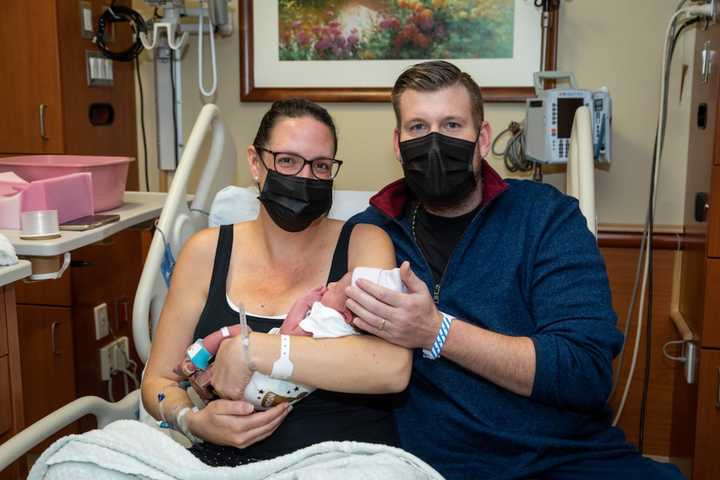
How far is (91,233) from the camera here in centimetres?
199

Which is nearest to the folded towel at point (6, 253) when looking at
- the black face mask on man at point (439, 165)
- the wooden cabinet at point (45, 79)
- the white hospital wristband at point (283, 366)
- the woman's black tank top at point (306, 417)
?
the woman's black tank top at point (306, 417)

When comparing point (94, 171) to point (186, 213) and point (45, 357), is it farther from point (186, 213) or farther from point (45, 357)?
point (45, 357)

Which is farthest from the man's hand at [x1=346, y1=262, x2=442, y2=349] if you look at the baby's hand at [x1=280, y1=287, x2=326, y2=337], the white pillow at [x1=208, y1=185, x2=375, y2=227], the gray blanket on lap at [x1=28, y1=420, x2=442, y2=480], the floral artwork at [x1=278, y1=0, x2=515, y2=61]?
the floral artwork at [x1=278, y1=0, x2=515, y2=61]

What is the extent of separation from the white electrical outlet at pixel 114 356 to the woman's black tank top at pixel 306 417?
55.9 inches

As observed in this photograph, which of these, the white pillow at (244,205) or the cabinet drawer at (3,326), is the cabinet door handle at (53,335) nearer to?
the white pillow at (244,205)

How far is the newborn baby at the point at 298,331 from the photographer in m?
1.54

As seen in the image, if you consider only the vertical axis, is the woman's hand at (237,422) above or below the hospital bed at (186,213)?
below

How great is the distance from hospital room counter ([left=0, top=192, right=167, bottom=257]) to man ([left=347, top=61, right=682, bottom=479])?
0.78 m

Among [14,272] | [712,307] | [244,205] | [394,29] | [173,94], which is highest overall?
[394,29]

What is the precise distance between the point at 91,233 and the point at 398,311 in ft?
3.07

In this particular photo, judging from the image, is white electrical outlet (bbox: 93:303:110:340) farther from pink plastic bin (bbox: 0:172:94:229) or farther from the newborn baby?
the newborn baby

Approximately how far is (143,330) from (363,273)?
2.42 feet

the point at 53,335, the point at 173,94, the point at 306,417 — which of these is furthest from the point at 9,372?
the point at 173,94

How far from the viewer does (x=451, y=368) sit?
172cm
